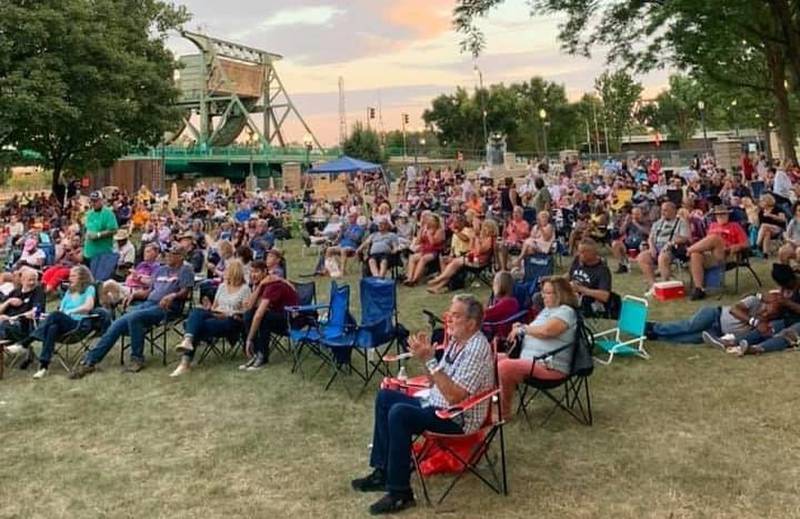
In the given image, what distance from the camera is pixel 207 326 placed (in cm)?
698

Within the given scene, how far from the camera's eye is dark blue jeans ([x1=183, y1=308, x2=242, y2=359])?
6.93m

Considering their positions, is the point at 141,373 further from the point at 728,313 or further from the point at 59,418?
the point at 728,313

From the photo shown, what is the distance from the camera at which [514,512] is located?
3.66 m

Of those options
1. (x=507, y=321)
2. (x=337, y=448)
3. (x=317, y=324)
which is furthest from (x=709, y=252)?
(x=337, y=448)

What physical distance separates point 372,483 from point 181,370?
11.4 ft

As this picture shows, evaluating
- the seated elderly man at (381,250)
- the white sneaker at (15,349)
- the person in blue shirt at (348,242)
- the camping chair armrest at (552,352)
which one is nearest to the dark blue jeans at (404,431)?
the camping chair armrest at (552,352)

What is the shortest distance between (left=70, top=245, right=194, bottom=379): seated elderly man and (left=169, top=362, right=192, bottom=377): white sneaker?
0.45 m

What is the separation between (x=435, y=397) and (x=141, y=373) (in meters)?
4.07

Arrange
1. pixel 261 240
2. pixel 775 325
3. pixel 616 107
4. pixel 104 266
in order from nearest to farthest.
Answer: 1. pixel 775 325
2. pixel 104 266
3. pixel 261 240
4. pixel 616 107

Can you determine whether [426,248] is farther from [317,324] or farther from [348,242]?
[317,324]

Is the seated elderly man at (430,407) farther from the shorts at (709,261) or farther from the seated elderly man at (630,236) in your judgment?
the seated elderly man at (630,236)

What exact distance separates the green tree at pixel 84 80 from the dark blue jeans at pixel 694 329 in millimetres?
19557

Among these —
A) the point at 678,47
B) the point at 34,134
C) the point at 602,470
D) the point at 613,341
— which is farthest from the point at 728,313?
the point at 34,134

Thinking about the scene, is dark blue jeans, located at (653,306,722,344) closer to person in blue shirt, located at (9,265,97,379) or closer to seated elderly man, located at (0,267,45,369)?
person in blue shirt, located at (9,265,97,379)
